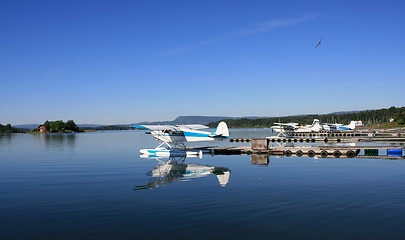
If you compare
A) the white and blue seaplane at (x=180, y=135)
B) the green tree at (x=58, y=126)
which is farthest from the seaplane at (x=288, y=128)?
the green tree at (x=58, y=126)

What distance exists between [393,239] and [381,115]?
166614 mm

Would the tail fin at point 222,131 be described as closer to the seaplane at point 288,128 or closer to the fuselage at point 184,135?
the fuselage at point 184,135

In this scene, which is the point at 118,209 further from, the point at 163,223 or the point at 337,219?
the point at 337,219

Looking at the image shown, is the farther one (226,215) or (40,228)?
(226,215)

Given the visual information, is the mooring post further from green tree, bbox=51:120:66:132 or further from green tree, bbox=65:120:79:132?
green tree, bbox=65:120:79:132

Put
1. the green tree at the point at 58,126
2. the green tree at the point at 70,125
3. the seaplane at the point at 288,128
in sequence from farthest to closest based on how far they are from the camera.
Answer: the green tree at the point at 70,125 < the green tree at the point at 58,126 < the seaplane at the point at 288,128

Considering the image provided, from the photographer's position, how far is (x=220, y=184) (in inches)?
520

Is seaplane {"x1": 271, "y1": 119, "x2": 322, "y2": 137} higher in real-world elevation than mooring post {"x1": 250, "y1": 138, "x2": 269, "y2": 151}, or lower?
higher

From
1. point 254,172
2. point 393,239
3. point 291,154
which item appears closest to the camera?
point 393,239

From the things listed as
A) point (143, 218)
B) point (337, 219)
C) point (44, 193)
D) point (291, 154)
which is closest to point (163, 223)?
point (143, 218)

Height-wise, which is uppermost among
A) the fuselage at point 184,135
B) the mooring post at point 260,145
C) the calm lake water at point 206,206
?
the fuselage at point 184,135

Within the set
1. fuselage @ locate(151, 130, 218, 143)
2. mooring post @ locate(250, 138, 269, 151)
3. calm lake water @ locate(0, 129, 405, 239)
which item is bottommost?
calm lake water @ locate(0, 129, 405, 239)

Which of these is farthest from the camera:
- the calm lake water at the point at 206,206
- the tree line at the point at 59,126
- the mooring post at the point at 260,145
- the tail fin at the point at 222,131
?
the tree line at the point at 59,126

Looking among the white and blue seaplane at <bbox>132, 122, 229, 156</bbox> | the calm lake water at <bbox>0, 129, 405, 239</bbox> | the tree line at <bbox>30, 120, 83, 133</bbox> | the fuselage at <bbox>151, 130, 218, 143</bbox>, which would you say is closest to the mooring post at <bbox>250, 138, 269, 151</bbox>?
the white and blue seaplane at <bbox>132, 122, 229, 156</bbox>
